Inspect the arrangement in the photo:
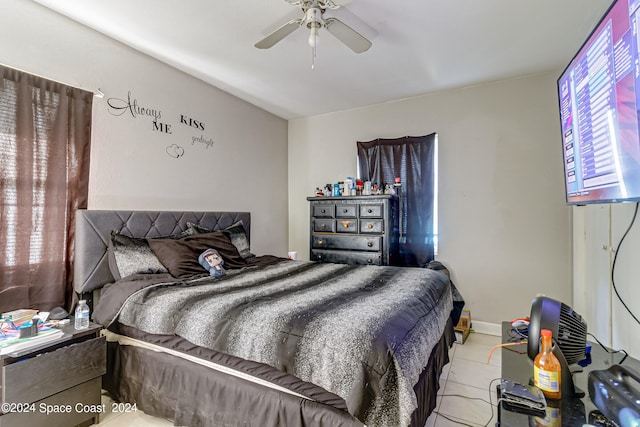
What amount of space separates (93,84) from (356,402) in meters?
2.79

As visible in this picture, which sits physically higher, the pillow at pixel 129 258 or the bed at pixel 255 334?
the pillow at pixel 129 258

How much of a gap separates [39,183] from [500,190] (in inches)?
158

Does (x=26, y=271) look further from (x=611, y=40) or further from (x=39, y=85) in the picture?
(x=611, y=40)

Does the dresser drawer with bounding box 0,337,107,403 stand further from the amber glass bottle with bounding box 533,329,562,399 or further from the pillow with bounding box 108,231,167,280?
the amber glass bottle with bounding box 533,329,562,399

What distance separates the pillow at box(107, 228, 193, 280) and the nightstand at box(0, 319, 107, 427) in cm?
42

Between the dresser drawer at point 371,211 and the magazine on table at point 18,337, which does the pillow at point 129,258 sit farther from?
the dresser drawer at point 371,211

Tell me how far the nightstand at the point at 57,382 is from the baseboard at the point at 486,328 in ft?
11.1

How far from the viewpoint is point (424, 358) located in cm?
136

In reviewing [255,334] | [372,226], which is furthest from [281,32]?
[372,226]

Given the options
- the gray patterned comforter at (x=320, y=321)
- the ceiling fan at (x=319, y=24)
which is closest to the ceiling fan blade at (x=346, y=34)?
Answer: the ceiling fan at (x=319, y=24)

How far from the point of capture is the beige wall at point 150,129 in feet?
6.64

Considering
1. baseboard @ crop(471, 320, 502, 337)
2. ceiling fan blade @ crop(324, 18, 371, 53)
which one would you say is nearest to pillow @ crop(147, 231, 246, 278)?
ceiling fan blade @ crop(324, 18, 371, 53)

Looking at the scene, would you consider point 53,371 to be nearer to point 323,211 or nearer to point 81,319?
point 81,319

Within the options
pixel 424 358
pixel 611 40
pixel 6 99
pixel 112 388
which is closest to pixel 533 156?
pixel 611 40
